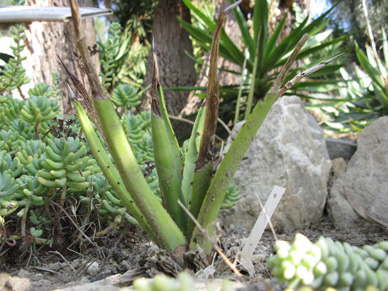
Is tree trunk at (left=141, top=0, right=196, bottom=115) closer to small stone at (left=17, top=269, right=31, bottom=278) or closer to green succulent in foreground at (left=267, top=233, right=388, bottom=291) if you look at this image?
small stone at (left=17, top=269, right=31, bottom=278)

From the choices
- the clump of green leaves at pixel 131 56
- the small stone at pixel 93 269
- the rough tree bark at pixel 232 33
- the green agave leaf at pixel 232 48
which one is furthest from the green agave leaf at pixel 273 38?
the clump of green leaves at pixel 131 56

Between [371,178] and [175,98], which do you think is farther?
[175,98]

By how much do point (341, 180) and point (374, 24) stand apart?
14.9 feet

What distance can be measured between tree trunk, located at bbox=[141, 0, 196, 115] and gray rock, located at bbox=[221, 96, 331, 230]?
2.01m

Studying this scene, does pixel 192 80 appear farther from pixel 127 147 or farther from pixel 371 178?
pixel 127 147

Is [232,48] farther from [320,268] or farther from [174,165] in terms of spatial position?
[320,268]

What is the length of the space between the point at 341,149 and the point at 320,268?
6.54 ft

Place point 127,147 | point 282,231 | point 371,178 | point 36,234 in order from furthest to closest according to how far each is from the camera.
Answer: point 371,178 < point 282,231 < point 36,234 < point 127,147

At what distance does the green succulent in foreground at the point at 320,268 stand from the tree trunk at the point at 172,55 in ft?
10.6

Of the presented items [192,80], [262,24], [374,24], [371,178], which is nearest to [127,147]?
[371,178]

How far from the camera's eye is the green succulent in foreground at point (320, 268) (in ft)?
1.64

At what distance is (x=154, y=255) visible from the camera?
2.48 ft

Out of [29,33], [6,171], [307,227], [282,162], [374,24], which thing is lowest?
[307,227]

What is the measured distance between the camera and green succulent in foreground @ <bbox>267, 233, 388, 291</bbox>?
1.64 feet
